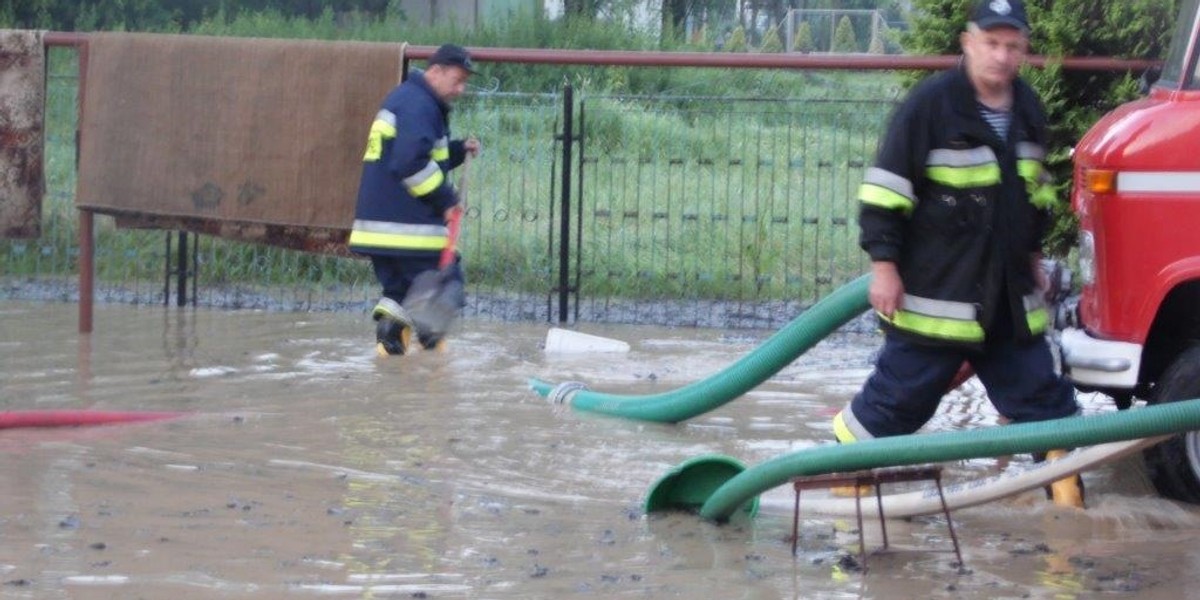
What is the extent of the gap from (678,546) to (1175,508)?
6.34 ft

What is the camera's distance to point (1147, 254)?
19.8ft

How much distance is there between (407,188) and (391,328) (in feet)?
2.70

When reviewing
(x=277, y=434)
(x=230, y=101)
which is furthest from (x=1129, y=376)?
(x=230, y=101)

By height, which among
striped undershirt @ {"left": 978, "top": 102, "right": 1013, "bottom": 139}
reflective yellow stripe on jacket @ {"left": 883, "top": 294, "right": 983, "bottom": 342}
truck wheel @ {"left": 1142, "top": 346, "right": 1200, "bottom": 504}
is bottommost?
truck wheel @ {"left": 1142, "top": 346, "right": 1200, "bottom": 504}

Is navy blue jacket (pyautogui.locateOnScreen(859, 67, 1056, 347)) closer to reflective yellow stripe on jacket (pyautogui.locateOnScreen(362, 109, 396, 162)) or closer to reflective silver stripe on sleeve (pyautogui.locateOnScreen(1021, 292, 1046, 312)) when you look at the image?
reflective silver stripe on sleeve (pyautogui.locateOnScreen(1021, 292, 1046, 312))

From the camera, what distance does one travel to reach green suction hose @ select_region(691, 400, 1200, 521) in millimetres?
4727

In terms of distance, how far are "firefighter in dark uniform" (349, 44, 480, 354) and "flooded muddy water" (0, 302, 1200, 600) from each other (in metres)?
0.54

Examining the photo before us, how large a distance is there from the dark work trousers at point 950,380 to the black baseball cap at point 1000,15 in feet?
3.47

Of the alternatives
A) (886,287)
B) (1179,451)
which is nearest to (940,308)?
(886,287)

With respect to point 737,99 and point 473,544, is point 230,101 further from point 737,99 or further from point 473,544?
point 473,544

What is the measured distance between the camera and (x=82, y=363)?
30.2 ft

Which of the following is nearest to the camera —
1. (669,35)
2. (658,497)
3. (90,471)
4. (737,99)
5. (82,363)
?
(658,497)

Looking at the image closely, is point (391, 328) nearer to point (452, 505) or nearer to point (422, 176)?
point (422, 176)

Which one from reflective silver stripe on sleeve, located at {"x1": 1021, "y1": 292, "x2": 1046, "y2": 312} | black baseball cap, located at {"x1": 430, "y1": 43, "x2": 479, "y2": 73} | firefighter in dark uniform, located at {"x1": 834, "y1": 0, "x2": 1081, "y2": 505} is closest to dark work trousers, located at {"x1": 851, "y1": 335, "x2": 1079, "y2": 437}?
firefighter in dark uniform, located at {"x1": 834, "y1": 0, "x2": 1081, "y2": 505}
